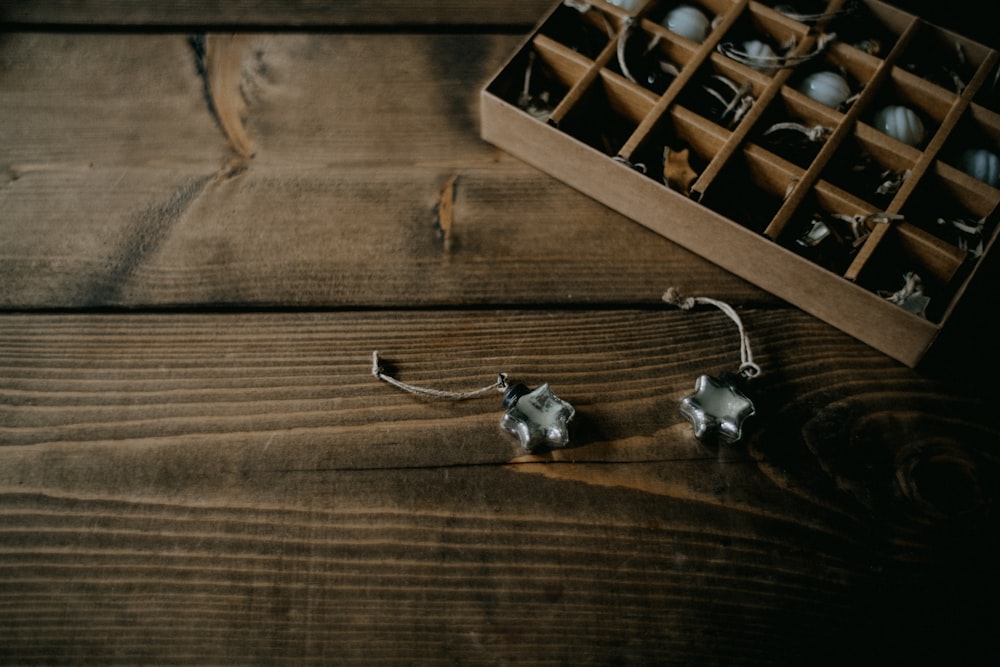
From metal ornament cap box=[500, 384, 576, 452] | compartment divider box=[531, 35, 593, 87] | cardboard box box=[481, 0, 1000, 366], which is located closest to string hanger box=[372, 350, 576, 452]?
metal ornament cap box=[500, 384, 576, 452]

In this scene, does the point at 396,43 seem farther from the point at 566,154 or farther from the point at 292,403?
the point at 292,403

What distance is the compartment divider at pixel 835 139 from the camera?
649mm

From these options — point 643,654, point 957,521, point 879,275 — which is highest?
point 879,275

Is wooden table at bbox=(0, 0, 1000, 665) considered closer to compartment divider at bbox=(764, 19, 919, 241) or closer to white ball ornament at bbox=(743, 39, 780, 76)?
compartment divider at bbox=(764, 19, 919, 241)

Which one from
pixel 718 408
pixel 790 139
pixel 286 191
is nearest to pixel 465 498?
pixel 718 408

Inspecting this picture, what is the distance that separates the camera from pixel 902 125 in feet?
2.29

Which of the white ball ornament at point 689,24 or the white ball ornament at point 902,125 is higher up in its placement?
the white ball ornament at point 689,24

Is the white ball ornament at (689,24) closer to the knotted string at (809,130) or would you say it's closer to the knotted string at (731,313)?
the knotted string at (809,130)

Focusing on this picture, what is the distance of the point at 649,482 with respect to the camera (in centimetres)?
63

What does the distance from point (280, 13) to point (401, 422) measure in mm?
508

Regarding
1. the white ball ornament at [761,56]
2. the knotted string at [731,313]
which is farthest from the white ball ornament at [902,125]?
the knotted string at [731,313]

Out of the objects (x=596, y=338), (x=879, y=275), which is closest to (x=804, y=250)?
(x=879, y=275)

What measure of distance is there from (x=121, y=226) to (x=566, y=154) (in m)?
0.43

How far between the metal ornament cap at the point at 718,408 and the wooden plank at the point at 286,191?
0.11 metres
